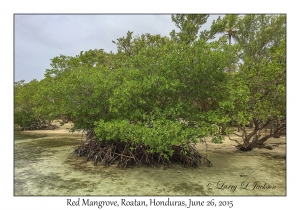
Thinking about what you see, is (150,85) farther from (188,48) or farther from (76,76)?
(76,76)

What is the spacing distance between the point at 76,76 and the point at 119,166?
3.67 m

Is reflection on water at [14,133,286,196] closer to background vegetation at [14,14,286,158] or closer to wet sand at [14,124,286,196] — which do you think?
wet sand at [14,124,286,196]

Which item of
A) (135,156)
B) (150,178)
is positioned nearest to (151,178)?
(150,178)

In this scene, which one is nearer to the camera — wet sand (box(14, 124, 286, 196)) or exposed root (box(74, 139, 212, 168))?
wet sand (box(14, 124, 286, 196))

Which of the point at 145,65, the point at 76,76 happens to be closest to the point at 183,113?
the point at 145,65

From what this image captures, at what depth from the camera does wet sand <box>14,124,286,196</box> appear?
6203 millimetres

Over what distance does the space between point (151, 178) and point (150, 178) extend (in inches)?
1.2

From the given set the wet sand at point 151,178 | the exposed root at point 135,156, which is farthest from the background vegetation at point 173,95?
the wet sand at point 151,178

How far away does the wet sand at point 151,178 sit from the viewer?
20.4 feet

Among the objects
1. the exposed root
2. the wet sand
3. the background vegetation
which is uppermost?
the background vegetation

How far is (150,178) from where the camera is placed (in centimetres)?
723

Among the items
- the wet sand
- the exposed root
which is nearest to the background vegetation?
the exposed root

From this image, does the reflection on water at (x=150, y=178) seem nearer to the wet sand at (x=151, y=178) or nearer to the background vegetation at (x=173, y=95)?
the wet sand at (x=151, y=178)

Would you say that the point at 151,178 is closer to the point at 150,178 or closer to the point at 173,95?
the point at 150,178
